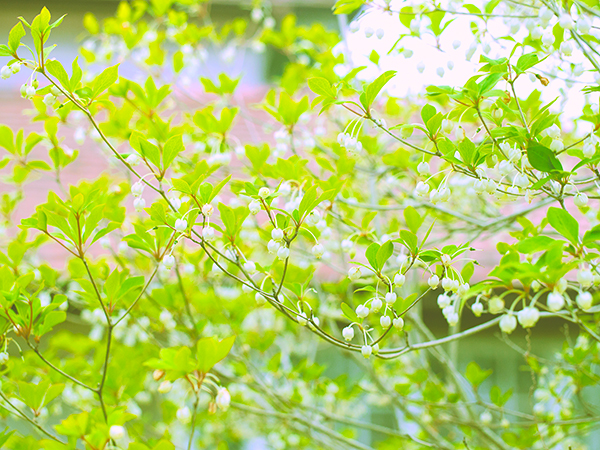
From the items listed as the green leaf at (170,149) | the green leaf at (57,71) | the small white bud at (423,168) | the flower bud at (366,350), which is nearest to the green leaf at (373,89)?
the small white bud at (423,168)

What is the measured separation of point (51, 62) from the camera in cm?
117

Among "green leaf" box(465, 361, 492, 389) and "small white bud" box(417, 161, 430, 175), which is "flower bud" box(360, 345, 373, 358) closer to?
"small white bud" box(417, 161, 430, 175)

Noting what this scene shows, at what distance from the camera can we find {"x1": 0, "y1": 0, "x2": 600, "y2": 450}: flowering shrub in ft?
3.67

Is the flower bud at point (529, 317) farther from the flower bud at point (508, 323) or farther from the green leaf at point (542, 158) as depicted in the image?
the green leaf at point (542, 158)

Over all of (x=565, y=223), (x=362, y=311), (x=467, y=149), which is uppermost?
(x=467, y=149)

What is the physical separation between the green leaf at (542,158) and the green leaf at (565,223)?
0.16 metres

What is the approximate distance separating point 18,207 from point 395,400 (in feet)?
11.8

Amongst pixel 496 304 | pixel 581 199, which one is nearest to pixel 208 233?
pixel 496 304

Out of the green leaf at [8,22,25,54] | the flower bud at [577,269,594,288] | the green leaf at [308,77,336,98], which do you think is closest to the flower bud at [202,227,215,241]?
the green leaf at [308,77,336,98]

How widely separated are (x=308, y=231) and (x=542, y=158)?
0.57m

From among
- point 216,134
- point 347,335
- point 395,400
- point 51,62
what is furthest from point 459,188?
point 51,62

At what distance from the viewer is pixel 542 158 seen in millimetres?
1068

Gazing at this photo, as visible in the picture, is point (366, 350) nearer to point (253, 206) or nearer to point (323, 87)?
point (253, 206)

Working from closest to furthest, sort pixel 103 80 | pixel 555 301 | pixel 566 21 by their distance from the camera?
pixel 555 301 < pixel 566 21 < pixel 103 80
